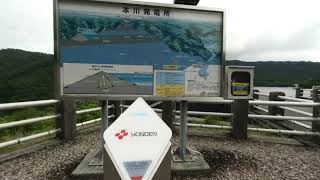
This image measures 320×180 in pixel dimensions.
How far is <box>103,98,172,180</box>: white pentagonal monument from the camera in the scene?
7.29 feet

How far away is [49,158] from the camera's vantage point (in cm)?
488

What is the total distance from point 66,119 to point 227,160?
3595 millimetres

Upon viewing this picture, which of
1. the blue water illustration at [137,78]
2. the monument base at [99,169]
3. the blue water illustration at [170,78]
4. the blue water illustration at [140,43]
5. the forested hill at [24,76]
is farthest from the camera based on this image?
the forested hill at [24,76]

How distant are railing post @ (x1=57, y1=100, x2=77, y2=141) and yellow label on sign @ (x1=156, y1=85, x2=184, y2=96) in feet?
9.32

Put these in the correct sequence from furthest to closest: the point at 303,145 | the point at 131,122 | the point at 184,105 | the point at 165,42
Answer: the point at 303,145, the point at 184,105, the point at 165,42, the point at 131,122

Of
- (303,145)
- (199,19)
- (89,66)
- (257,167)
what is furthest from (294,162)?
(89,66)

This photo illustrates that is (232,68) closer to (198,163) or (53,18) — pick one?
(198,163)

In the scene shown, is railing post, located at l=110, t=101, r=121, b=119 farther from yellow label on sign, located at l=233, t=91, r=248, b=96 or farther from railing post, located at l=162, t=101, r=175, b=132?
yellow label on sign, located at l=233, t=91, r=248, b=96

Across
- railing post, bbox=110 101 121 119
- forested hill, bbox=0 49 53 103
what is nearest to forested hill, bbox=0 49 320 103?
forested hill, bbox=0 49 53 103

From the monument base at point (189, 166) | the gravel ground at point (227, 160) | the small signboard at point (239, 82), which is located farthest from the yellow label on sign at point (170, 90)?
the gravel ground at point (227, 160)

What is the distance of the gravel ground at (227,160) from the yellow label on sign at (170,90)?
1.27m

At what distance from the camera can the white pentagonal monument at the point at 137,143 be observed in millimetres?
2223

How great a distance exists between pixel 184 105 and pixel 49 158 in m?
2.59

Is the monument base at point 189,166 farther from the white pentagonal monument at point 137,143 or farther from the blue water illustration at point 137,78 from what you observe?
the white pentagonal monument at point 137,143
